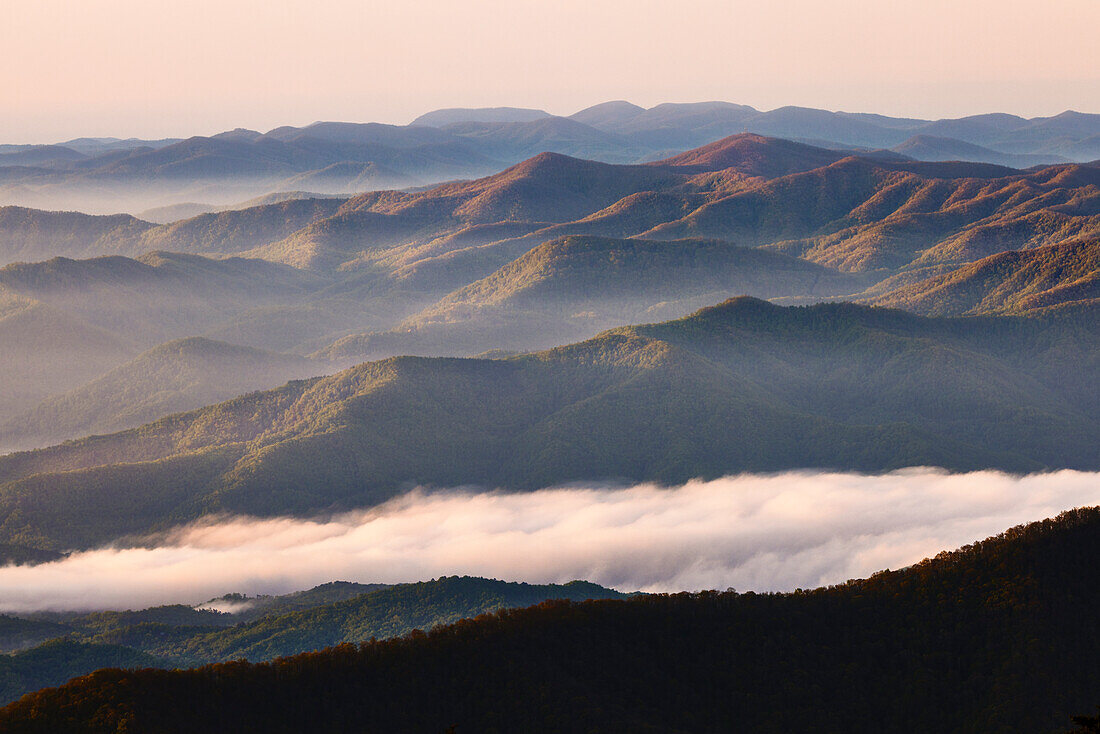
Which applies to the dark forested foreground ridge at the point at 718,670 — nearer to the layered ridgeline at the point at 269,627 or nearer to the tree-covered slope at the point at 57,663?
the layered ridgeline at the point at 269,627

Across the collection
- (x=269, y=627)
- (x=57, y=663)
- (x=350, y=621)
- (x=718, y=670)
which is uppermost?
(x=269, y=627)

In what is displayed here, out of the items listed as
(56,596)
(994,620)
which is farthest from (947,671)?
(56,596)

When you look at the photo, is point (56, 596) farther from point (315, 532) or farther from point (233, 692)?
point (233, 692)

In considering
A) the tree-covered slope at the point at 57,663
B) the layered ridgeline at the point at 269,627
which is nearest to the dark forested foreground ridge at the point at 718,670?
the layered ridgeline at the point at 269,627

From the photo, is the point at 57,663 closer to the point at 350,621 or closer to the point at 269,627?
the point at 269,627

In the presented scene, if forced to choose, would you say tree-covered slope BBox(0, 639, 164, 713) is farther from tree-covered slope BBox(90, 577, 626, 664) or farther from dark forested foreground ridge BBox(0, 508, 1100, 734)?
dark forested foreground ridge BBox(0, 508, 1100, 734)

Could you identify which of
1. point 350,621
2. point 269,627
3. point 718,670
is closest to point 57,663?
point 269,627
